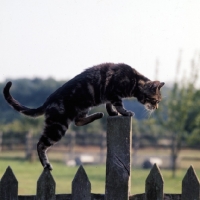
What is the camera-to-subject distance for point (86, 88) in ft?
8.98

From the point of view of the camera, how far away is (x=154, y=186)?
2566 millimetres

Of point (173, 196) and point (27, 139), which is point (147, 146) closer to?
point (27, 139)

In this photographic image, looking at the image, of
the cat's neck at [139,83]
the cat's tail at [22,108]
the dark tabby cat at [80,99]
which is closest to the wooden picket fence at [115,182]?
the dark tabby cat at [80,99]

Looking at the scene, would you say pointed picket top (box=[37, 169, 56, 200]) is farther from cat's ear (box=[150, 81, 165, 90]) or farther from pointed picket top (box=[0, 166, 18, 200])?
cat's ear (box=[150, 81, 165, 90])

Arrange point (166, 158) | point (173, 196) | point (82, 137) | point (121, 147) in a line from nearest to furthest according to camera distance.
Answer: point (121, 147)
point (173, 196)
point (166, 158)
point (82, 137)

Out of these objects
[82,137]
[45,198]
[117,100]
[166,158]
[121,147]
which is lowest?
[45,198]

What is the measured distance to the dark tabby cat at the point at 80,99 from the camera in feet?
8.86

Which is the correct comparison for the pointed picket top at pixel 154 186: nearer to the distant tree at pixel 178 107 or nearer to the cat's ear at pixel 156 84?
the cat's ear at pixel 156 84

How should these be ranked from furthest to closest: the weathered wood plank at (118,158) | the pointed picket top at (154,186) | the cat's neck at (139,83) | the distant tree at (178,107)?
the distant tree at (178,107)
the cat's neck at (139,83)
the pointed picket top at (154,186)
the weathered wood plank at (118,158)

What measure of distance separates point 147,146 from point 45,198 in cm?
2262

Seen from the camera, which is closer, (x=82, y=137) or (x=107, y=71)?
(x=107, y=71)

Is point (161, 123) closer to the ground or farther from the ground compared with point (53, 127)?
farther from the ground

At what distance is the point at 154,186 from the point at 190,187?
199 mm

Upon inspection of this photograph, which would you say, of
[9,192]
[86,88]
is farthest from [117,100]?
[9,192]
